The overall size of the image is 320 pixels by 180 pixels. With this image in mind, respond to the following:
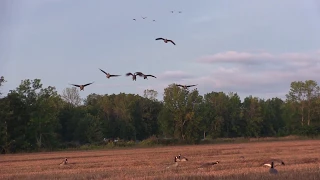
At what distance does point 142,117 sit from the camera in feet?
408

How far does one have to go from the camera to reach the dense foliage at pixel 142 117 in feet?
262

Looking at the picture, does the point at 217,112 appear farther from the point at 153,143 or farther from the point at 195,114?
the point at 153,143

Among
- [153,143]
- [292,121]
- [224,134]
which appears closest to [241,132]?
[224,134]

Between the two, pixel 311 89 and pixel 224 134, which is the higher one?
pixel 311 89

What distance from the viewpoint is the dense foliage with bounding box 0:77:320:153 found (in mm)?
79938

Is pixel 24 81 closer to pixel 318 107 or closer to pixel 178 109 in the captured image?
pixel 178 109

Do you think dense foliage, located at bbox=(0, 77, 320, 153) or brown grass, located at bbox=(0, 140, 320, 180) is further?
dense foliage, located at bbox=(0, 77, 320, 153)

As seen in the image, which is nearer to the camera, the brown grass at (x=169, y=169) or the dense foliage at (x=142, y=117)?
the brown grass at (x=169, y=169)

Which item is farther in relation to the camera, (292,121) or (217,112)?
(217,112)

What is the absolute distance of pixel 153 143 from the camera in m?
85.6

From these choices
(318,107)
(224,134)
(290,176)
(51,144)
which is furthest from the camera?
(224,134)

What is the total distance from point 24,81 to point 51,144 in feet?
36.6

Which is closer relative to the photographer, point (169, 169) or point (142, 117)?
point (169, 169)

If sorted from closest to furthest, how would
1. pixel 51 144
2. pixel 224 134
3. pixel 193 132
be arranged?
pixel 51 144
pixel 193 132
pixel 224 134
